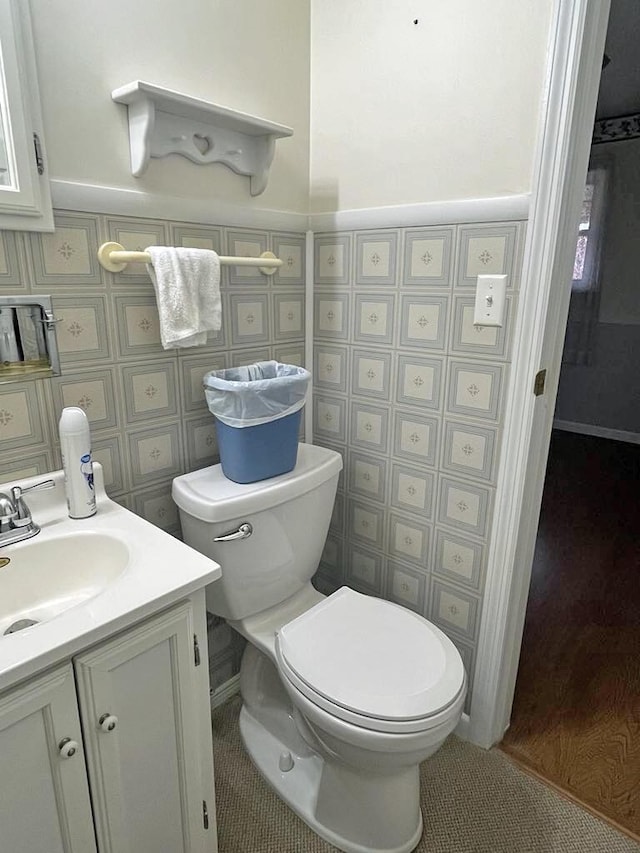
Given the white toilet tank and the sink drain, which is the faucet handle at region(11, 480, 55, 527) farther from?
the white toilet tank

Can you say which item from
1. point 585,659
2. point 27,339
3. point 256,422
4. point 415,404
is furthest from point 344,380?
point 585,659

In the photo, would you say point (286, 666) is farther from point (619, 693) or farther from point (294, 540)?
point (619, 693)

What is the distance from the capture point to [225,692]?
1685mm

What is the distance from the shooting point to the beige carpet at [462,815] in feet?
4.24

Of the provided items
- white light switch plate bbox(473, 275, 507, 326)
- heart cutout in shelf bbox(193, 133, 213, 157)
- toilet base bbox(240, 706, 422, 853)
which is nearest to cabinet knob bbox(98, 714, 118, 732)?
toilet base bbox(240, 706, 422, 853)

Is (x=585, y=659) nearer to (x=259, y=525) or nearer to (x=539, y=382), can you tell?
(x=539, y=382)

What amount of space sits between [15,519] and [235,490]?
0.46 meters

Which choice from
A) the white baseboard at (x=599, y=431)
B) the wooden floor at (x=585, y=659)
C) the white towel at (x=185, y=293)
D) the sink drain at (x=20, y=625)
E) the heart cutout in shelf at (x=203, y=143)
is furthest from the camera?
the white baseboard at (x=599, y=431)

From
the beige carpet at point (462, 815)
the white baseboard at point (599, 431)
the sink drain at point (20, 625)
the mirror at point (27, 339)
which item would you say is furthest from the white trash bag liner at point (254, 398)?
the white baseboard at point (599, 431)

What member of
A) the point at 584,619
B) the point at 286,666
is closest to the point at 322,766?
the point at 286,666

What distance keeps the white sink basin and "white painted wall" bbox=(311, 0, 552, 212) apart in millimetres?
1090

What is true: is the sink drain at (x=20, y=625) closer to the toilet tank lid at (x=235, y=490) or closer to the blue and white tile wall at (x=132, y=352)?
the blue and white tile wall at (x=132, y=352)

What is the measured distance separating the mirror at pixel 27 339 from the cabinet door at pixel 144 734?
56 centimetres

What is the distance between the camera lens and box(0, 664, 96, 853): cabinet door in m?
0.75
